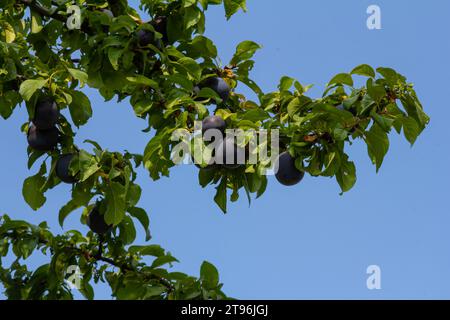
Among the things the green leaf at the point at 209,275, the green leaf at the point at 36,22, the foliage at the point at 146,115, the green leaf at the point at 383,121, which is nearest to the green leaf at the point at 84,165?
the foliage at the point at 146,115

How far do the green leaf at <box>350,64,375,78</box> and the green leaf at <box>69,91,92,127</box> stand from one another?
3.84 feet

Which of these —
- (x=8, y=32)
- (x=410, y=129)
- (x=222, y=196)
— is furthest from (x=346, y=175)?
(x=8, y=32)

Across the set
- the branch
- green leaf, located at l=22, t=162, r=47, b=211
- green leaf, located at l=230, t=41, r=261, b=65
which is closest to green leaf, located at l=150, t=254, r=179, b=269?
green leaf, located at l=22, t=162, r=47, b=211

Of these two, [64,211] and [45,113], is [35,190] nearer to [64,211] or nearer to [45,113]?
[64,211]

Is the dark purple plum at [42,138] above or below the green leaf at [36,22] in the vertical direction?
below

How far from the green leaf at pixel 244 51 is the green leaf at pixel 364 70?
0.68 meters

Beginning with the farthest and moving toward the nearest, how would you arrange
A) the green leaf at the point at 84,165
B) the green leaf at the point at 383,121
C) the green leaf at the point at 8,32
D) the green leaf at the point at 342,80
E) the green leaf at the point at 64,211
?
1. the green leaf at the point at 8,32
2. the green leaf at the point at 64,211
3. the green leaf at the point at 84,165
4. the green leaf at the point at 342,80
5. the green leaf at the point at 383,121

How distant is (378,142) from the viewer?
2.88 meters

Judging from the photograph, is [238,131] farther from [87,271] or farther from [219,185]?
[87,271]

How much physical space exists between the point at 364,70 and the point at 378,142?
279 millimetres

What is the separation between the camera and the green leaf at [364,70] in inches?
114

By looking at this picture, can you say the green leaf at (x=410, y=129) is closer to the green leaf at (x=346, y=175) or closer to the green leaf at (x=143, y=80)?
the green leaf at (x=346, y=175)

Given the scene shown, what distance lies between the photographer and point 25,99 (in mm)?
3041

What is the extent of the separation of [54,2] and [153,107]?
0.79 m
